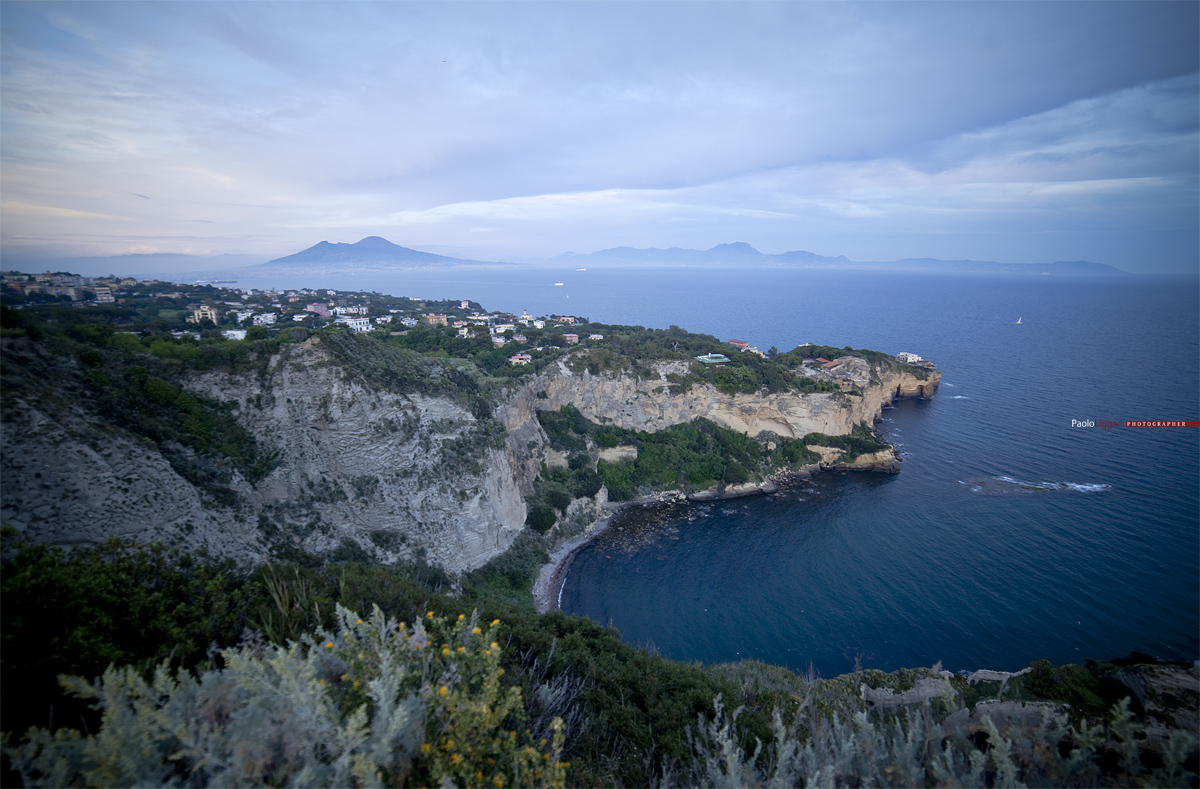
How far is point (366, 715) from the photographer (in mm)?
4215

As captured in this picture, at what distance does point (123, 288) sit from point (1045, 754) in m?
34.3

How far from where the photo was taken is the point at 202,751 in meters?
3.54

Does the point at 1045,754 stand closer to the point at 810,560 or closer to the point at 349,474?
the point at 349,474

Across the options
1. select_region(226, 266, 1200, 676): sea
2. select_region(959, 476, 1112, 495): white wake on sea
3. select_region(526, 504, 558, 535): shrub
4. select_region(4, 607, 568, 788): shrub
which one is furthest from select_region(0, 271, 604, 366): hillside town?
select_region(959, 476, 1112, 495): white wake on sea

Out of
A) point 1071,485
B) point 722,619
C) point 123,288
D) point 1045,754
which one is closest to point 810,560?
point 722,619

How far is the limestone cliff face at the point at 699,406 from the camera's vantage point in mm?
34375

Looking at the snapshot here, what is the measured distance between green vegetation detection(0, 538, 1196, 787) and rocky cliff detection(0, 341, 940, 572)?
2.79m

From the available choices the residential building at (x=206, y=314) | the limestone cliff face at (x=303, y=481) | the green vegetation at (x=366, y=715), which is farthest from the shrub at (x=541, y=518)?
the residential building at (x=206, y=314)

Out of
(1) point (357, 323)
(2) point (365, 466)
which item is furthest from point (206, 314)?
(2) point (365, 466)

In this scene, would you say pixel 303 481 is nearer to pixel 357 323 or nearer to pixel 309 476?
pixel 309 476

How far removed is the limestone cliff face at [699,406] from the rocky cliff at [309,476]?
6.12m

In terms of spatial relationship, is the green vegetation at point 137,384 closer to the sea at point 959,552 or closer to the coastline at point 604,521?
the coastline at point 604,521

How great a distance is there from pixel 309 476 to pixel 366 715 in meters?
15.5

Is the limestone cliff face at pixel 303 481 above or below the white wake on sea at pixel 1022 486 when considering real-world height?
above
